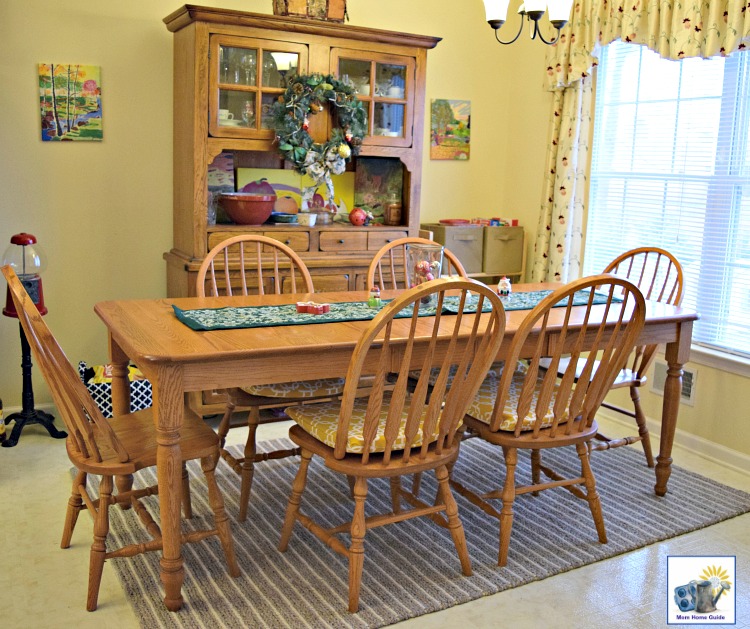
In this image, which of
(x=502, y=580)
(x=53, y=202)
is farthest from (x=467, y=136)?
(x=502, y=580)

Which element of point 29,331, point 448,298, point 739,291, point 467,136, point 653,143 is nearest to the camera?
point 29,331

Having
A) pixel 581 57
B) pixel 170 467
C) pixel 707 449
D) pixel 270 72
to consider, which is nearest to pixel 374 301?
pixel 170 467

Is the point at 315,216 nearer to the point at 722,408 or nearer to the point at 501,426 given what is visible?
the point at 501,426

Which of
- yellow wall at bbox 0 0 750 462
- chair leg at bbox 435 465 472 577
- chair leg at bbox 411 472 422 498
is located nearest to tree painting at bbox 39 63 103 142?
yellow wall at bbox 0 0 750 462

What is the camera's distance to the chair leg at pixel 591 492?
2.67 m

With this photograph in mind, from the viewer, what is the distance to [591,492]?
269 cm

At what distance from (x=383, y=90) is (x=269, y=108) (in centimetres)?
61

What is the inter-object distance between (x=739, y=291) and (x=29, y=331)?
2919 millimetres

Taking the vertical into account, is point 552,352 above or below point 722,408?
above

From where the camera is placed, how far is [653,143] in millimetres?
3938

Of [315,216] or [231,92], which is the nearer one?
[231,92]

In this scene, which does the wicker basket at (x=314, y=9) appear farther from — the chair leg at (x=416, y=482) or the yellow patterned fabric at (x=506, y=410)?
the chair leg at (x=416, y=482)

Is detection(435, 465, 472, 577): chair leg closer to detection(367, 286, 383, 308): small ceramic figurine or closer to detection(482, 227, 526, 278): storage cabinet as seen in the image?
detection(367, 286, 383, 308): small ceramic figurine

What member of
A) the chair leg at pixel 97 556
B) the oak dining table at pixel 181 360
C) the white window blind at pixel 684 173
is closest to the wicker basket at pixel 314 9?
the white window blind at pixel 684 173
